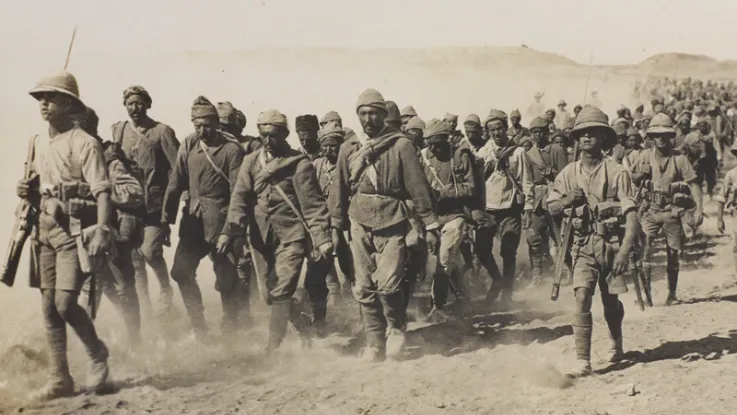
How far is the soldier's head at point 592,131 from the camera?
22.5 feet

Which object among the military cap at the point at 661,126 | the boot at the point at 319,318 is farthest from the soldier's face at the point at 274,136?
the military cap at the point at 661,126

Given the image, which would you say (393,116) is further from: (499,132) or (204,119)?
(204,119)

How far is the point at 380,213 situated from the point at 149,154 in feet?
9.01

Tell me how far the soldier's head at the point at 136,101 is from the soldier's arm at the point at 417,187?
9.52ft

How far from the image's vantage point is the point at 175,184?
27.6ft

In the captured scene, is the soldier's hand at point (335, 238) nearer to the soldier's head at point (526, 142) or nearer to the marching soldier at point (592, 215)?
the marching soldier at point (592, 215)

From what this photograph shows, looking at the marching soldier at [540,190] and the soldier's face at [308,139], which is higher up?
the soldier's face at [308,139]

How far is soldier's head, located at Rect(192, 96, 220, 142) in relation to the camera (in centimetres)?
811

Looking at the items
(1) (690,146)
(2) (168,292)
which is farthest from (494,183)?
(1) (690,146)

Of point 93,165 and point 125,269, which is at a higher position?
point 93,165

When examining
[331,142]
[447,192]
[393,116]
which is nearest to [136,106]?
[331,142]

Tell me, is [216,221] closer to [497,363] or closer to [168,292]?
[168,292]

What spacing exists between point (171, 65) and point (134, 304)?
51255 millimetres

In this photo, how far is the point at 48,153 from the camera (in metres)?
6.36
